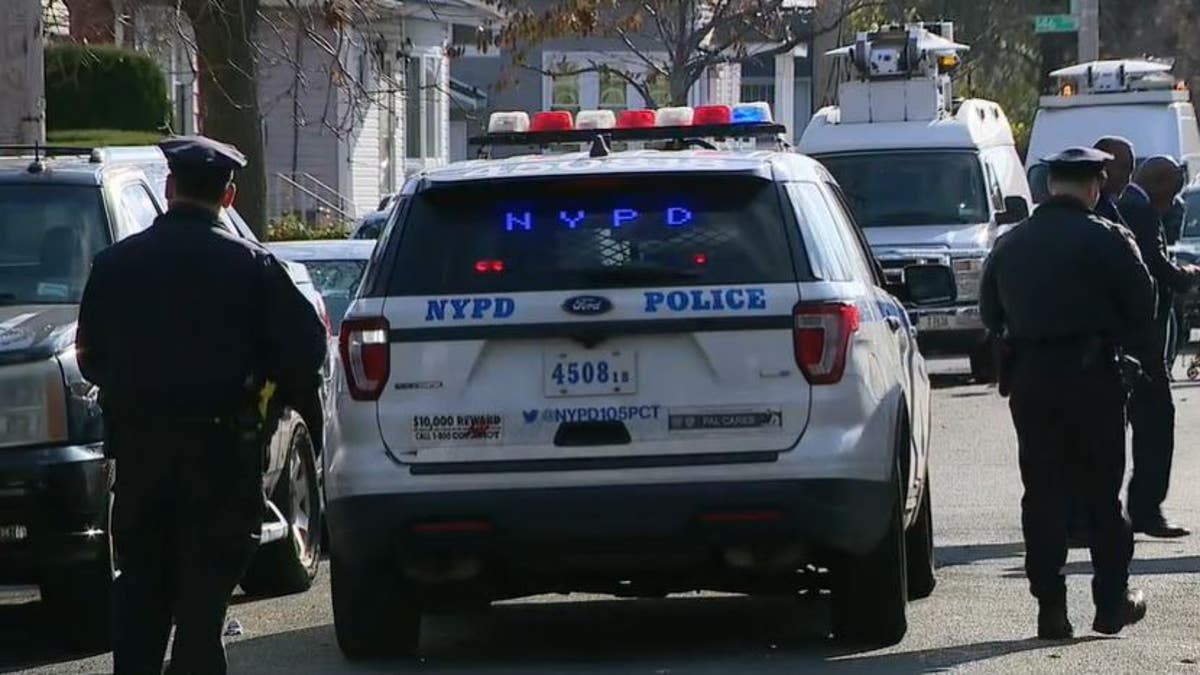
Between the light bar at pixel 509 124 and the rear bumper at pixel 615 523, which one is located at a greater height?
the light bar at pixel 509 124

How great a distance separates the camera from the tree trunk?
18.4 meters

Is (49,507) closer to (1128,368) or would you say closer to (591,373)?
(591,373)

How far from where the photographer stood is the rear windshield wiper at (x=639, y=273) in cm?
845

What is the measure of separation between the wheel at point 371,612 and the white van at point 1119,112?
20.8 meters

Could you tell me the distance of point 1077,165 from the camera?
9.41 meters

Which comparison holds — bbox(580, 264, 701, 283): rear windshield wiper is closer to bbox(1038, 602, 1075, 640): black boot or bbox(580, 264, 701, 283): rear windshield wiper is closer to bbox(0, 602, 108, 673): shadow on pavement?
bbox(1038, 602, 1075, 640): black boot

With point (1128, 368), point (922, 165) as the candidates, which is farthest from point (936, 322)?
point (1128, 368)

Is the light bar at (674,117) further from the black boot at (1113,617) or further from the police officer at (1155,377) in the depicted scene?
the black boot at (1113,617)

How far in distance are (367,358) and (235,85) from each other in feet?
35.1

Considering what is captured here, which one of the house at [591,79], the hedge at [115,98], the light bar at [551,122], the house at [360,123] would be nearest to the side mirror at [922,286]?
the light bar at [551,122]

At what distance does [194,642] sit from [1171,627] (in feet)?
13.9

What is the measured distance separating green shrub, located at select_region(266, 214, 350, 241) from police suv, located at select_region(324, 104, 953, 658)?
2141 centimetres

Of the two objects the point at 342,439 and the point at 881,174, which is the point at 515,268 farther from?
the point at 881,174

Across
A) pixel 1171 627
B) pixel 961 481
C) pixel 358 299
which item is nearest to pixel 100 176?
pixel 358 299
